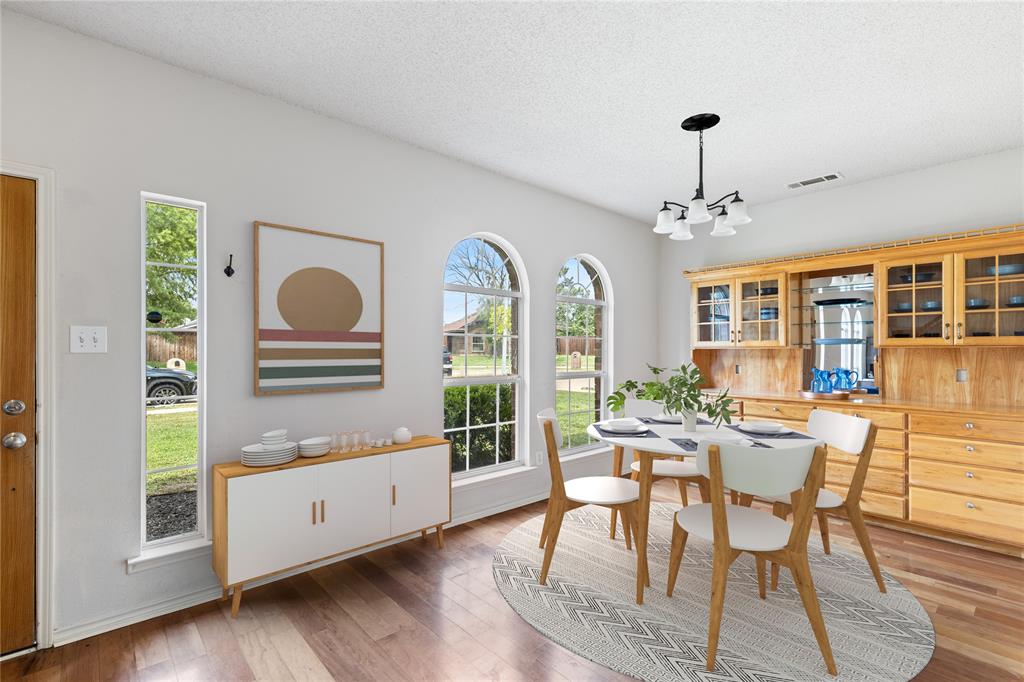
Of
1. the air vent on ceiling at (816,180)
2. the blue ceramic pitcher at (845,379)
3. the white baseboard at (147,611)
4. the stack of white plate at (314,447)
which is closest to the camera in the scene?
the white baseboard at (147,611)

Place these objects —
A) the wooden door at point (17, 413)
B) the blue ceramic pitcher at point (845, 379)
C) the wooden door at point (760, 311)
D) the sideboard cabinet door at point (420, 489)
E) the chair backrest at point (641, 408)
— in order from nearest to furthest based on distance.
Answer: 1. the wooden door at point (17, 413)
2. the sideboard cabinet door at point (420, 489)
3. the chair backrest at point (641, 408)
4. the blue ceramic pitcher at point (845, 379)
5. the wooden door at point (760, 311)

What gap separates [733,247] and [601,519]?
10.1ft

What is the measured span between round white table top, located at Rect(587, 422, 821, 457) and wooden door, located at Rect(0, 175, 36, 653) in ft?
8.63

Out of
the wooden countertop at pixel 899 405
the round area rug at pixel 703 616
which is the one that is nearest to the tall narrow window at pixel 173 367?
the round area rug at pixel 703 616

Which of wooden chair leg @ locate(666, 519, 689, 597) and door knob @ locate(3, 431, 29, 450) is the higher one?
door knob @ locate(3, 431, 29, 450)

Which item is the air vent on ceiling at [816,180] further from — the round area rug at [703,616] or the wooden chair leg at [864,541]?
the round area rug at [703,616]

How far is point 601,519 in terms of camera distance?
365cm

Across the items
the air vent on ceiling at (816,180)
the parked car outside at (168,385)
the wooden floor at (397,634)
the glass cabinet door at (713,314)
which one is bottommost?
the wooden floor at (397,634)

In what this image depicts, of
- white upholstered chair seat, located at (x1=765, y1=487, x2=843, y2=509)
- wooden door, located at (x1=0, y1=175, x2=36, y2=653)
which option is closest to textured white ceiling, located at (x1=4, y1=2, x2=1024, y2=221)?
wooden door, located at (x1=0, y1=175, x2=36, y2=653)

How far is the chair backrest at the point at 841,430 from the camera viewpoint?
266 centimetres

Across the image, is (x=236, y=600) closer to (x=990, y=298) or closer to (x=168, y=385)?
(x=168, y=385)

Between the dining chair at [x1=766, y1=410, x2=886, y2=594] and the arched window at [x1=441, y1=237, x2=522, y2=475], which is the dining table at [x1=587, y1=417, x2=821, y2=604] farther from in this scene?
the arched window at [x1=441, y1=237, x2=522, y2=475]

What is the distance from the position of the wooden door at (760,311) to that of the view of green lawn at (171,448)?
4.28 metres

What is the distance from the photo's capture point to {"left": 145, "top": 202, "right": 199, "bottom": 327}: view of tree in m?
2.47
